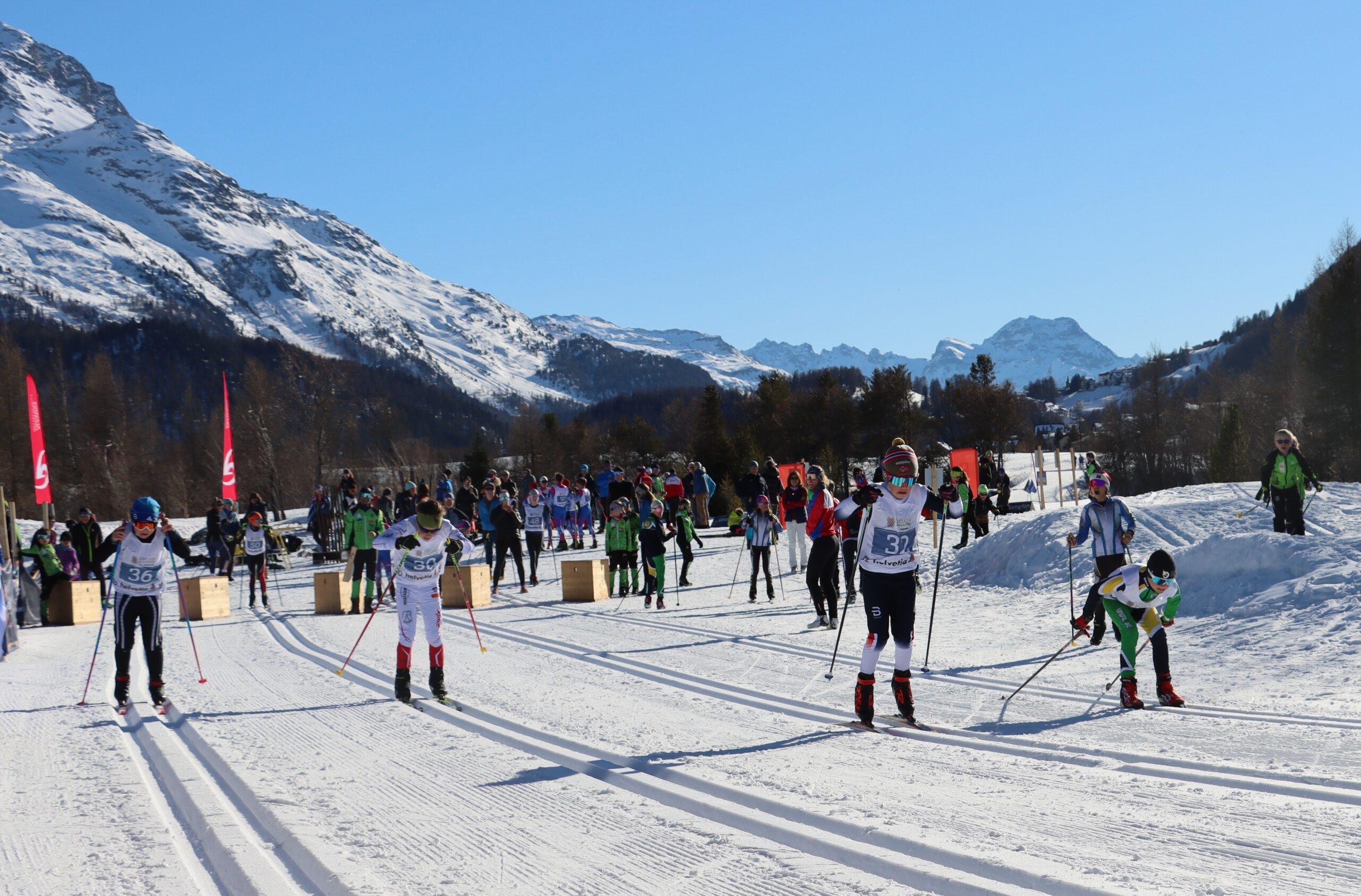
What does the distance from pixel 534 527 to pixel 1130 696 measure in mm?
14237

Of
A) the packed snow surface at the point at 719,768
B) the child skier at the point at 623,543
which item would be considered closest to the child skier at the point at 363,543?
the child skier at the point at 623,543

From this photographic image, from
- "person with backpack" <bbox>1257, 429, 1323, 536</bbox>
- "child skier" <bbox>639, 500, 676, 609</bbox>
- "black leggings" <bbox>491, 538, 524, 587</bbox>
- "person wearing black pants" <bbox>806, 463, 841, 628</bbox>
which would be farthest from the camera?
"black leggings" <bbox>491, 538, 524, 587</bbox>

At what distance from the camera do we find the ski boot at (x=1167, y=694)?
A: 24.7 ft

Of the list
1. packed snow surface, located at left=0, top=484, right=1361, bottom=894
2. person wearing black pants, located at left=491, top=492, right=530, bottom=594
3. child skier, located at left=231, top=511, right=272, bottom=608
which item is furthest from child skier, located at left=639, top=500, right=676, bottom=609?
child skier, located at left=231, top=511, right=272, bottom=608

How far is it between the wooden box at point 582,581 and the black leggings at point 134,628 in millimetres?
8372

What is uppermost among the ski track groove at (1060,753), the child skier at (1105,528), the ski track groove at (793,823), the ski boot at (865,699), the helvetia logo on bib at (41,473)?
the helvetia logo on bib at (41,473)

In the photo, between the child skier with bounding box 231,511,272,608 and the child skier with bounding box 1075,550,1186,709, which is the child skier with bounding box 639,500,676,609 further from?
the child skier with bounding box 1075,550,1186,709

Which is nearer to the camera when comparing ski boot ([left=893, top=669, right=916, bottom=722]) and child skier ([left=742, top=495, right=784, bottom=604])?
ski boot ([left=893, top=669, right=916, bottom=722])

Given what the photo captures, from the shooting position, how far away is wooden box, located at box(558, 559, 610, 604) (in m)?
16.6

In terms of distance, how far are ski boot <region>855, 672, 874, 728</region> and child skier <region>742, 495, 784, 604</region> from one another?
25.7 feet

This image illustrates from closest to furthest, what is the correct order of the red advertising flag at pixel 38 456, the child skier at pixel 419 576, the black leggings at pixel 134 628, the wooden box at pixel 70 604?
1. the black leggings at pixel 134 628
2. the child skier at pixel 419 576
3. the wooden box at pixel 70 604
4. the red advertising flag at pixel 38 456

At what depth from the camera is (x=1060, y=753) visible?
608cm

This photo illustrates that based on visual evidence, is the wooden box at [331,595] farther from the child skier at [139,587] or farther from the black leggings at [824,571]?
the black leggings at [824,571]

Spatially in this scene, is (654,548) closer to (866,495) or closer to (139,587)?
(139,587)
